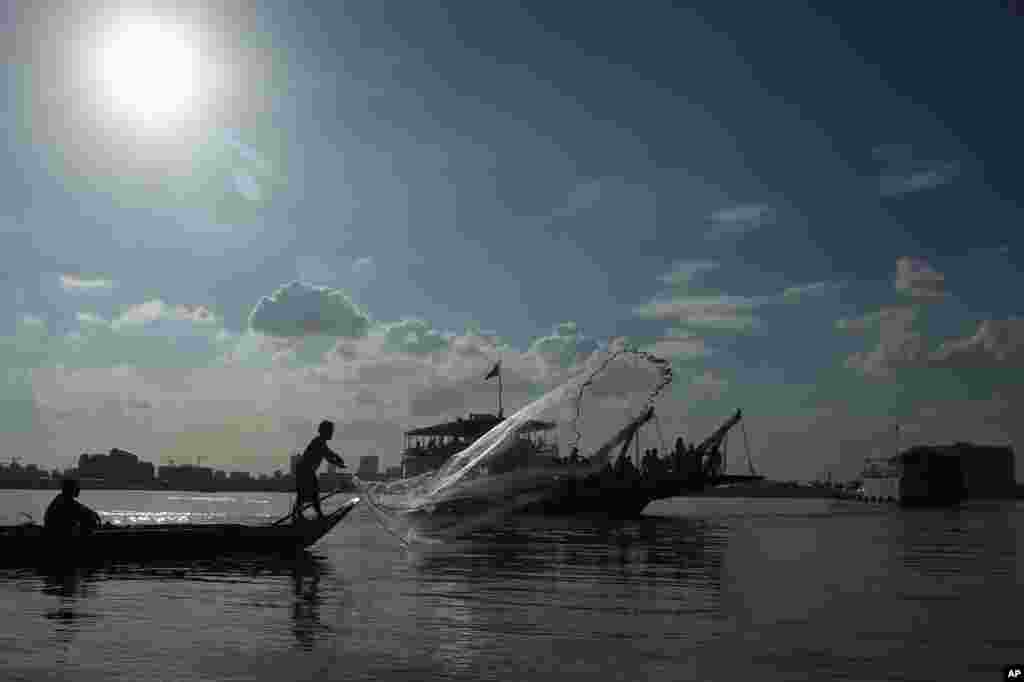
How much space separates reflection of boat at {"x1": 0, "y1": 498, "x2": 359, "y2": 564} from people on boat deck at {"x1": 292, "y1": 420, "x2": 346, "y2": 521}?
762mm

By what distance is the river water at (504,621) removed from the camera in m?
12.2

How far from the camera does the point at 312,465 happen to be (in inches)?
1089

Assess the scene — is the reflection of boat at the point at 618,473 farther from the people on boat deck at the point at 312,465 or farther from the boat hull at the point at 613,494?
the people on boat deck at the point at 312,465

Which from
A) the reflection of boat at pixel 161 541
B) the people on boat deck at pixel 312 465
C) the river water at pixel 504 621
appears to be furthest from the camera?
the people on boat deck at pixel 312 465

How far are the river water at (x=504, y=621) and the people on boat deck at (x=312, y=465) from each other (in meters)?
A: 1.87

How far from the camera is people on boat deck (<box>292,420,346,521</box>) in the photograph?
26797 millimetres

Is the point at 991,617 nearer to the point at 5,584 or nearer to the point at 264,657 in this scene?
the point at 264,657

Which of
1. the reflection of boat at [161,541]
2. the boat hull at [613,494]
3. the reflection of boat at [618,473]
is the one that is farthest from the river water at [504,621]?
the boat hull at [613,494]

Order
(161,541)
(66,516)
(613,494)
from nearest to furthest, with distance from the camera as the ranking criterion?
1. (66,516)
2. (161,541)
3. (613,494)

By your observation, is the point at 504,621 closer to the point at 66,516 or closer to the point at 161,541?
the point at 161,541

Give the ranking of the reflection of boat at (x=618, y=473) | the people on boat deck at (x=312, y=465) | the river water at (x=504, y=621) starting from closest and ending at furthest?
1. the river water at (x=504, y=621)
2. the people on boat deck at (x=312, y=465)
3. the reflection of boat at (x=618, y=473)

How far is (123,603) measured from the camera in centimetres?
1781

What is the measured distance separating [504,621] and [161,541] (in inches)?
583

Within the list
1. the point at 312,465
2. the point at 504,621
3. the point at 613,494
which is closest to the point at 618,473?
the point at 613,494
